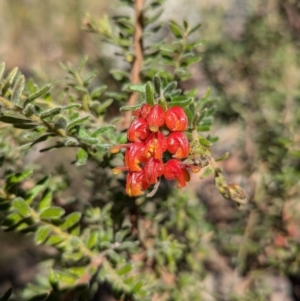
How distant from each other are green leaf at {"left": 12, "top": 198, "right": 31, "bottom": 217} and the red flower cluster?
0.29m

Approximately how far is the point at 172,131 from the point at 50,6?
16.0ft

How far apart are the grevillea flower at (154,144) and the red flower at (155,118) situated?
0.08 feet

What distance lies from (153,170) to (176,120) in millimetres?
95

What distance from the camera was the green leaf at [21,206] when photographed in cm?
97

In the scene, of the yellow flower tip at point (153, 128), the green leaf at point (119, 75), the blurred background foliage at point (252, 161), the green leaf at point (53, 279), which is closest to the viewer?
the yellow flower tip at point (153, 128)

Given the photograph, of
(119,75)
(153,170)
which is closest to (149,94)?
(153,170)

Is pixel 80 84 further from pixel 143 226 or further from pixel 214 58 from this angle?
pixel 214 58

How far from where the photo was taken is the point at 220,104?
187cm

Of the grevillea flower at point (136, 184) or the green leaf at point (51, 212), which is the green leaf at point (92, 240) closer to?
the green leaf at point (51, 212)

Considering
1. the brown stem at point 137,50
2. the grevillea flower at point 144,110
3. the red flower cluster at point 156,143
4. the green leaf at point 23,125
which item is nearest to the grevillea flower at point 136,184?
the red flower cluster at point 156,143

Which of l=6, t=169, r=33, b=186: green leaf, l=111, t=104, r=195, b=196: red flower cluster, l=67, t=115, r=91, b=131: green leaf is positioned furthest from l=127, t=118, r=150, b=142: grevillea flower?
l=6, t=169, r=33, b=186: green leaf

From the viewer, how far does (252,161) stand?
181 cm

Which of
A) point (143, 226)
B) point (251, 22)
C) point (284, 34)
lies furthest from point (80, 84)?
point (284, 34)

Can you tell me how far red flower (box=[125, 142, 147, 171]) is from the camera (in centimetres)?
80
